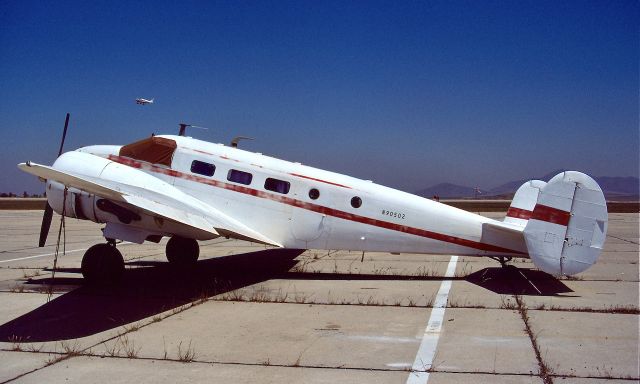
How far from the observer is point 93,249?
1085 centimetres

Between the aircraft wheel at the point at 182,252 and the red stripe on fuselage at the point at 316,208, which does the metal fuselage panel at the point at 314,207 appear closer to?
the red stripe on fuselage at the point at 316,208

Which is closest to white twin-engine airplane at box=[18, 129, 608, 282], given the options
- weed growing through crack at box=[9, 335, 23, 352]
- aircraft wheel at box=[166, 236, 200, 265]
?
aircraft wheel at box=[166, 236, 200, 265]

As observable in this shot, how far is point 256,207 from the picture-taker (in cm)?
1190

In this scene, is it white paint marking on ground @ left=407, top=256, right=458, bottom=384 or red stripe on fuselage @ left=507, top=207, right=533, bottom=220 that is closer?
white paint marking on ground @ left=407, top=256, right=458, bottom=384

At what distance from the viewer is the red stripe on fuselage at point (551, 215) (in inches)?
391

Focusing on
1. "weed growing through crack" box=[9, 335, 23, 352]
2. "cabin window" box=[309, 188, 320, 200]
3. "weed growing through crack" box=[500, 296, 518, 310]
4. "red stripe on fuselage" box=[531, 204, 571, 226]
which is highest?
"red stripe on fuselage" box=[531, 204, 571, 226]

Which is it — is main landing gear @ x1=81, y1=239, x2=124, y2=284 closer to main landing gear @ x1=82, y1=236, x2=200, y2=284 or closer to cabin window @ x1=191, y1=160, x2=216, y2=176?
main landing gear @ x1=82, y1=236, x2=200, y2=284

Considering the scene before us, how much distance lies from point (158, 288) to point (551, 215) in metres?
8.14

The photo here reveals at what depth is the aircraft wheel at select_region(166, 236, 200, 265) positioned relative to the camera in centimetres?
1358

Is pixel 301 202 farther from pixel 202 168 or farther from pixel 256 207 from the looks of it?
A: pixel 202 168

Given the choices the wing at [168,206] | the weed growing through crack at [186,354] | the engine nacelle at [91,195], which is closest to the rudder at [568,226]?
the wing at [168,206]

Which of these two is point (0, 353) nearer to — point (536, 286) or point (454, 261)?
point (536, 286)

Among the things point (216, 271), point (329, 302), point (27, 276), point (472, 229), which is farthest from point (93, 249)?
point (472, 229)

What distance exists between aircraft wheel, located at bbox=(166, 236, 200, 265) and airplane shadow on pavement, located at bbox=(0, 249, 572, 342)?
24 cm
